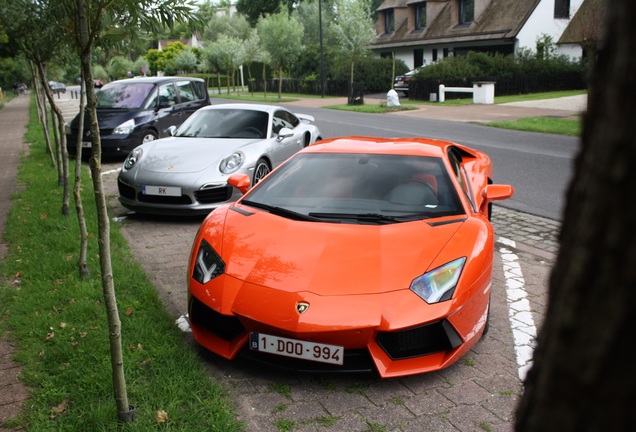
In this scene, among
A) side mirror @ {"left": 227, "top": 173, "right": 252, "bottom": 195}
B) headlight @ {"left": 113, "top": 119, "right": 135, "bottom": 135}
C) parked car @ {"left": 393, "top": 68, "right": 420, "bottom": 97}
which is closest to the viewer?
side mirror @ {"left": 227, "top": 173, "right": 252, "bottom": 195}

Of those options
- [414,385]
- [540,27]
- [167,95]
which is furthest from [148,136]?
[540,27]

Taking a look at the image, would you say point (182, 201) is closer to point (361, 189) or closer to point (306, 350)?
point (361, 189)

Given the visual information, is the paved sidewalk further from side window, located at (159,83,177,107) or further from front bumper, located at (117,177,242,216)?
side window, located at (159,83,177,107)

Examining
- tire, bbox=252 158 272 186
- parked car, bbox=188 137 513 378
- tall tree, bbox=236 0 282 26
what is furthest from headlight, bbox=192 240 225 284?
tall tree, bbox=236 0 282 26

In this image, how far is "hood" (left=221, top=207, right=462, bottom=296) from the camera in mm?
3541

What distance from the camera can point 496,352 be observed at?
3.97m

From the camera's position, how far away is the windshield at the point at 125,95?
13375 mm

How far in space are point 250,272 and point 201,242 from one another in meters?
0.68

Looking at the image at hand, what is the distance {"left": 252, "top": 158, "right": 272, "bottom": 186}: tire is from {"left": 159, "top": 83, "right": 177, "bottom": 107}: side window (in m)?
6.20

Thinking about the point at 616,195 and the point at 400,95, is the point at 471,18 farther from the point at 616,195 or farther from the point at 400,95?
the point at 616,195

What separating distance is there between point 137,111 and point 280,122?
16.9ft

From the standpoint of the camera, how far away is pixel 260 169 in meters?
8.22

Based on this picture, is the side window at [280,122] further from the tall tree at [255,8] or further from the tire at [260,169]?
the tall tree at [255,8]

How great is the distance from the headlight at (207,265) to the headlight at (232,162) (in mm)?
3600
